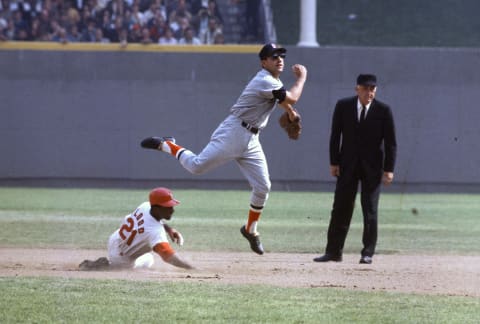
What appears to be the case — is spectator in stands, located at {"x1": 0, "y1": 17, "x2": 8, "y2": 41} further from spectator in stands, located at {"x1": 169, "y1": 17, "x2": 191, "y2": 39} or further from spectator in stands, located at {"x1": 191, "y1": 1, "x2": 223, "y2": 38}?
spectator in stands, located at {"x1": 191, "y1": 1, "x2": 223, "y2": 38}

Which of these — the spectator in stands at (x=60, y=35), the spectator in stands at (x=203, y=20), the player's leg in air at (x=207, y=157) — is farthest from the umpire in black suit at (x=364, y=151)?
the spectator in stands at (x=60, y=35)

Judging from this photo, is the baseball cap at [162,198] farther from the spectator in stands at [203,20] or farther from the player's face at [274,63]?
the spectator in stands at [203,20]

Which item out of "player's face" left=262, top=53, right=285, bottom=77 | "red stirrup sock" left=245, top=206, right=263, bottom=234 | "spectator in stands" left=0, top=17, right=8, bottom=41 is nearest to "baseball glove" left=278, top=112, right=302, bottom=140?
"player's face" left=262, top=53, right=285, bottom=77

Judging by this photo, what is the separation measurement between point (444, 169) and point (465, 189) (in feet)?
2.33

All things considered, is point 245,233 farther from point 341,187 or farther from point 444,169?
point 444,169

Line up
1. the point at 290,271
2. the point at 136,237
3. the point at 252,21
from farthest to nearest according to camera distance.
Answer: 1. the point at 252,21
2. the point at 290,271
3. the point at 136,237

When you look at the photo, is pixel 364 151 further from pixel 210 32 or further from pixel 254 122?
pixel 210 32

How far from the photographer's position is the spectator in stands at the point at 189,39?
23734mm

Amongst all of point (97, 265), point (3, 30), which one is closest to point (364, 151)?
point (97, 265)

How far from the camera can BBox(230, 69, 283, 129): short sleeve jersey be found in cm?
967

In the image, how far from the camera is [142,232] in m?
8.73

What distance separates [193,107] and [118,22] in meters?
2.64

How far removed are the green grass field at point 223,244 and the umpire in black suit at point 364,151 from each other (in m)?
1.89

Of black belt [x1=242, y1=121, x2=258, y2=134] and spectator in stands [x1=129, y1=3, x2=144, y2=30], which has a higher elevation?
black belt [x1=242, y1=121, x2=258, y2=134]
